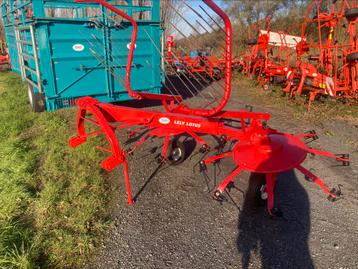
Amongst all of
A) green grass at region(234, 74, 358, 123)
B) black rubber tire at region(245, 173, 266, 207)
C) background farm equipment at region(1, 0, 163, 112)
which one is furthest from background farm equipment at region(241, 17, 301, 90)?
black rubber tire at region(245, 173, 266, 207)

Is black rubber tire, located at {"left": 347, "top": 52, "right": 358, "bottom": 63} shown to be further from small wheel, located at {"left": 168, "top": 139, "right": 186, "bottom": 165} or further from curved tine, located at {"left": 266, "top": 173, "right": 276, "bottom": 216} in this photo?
curved tine, located at {"left": 266, "top": 173, "right": 276, "bottom": 216}

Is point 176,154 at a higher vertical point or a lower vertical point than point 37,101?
lower

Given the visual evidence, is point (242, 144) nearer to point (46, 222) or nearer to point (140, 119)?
point (140, 119)

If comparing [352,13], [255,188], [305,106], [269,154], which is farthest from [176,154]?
[352,13]

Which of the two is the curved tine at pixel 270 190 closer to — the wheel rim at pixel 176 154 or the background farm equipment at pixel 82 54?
the wheel rim at pixel 176 154

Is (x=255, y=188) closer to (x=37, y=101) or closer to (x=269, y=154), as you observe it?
(x=269, y=154)

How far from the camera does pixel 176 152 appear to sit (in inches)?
170

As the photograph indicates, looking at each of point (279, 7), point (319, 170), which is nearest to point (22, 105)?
point (319, 170)

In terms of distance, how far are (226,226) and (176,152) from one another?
64.0 inches

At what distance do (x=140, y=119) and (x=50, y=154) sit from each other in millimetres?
1876

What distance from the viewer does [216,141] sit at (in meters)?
5.05

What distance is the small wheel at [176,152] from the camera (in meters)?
4.28

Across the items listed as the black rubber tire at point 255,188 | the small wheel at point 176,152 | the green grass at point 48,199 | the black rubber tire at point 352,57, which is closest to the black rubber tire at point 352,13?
the black rubber tire at point 352,57

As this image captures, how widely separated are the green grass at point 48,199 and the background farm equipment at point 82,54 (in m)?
0.80
